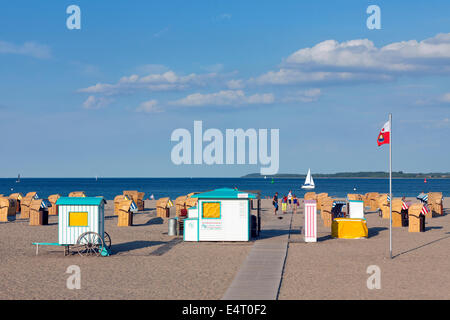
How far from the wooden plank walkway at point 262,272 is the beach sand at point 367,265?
0.28 meters

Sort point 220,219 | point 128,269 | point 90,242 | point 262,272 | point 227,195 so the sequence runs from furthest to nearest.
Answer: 1. point 220,219
2. point 227,195
3. point 90,242
4. point 128,269
5. point 262,272

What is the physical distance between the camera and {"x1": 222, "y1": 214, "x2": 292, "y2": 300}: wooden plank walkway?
12016mm

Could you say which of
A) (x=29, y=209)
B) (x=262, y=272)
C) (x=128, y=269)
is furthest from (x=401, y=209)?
(x=29, y=209)

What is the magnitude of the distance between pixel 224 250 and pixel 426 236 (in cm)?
1013

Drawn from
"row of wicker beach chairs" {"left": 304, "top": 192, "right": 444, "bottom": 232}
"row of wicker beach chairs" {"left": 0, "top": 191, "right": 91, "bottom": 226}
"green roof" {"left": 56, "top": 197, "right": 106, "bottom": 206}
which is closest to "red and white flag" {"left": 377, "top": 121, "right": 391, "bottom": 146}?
"row of wicker beach chairs" {"left": 304, "top": 192, "right": 444, "bottom": 232}

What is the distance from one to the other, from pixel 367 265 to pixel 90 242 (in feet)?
30.7

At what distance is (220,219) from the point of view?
22.4 meters

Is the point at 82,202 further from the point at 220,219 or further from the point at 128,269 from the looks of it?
the point at 220,219

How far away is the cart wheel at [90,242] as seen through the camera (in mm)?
18672

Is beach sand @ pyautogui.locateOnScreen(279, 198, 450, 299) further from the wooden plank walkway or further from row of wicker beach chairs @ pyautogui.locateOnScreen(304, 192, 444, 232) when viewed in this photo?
row of wicker beach chairs @ pyautogui.locateOnScreen(304, 192, 444, 232)

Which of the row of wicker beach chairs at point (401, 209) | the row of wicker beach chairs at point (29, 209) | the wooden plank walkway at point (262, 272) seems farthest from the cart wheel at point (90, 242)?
the row of wicker beach chairs at point (401, 209)

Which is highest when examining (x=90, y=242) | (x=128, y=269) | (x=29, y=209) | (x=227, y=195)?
Answer: (x=227, y=195)
